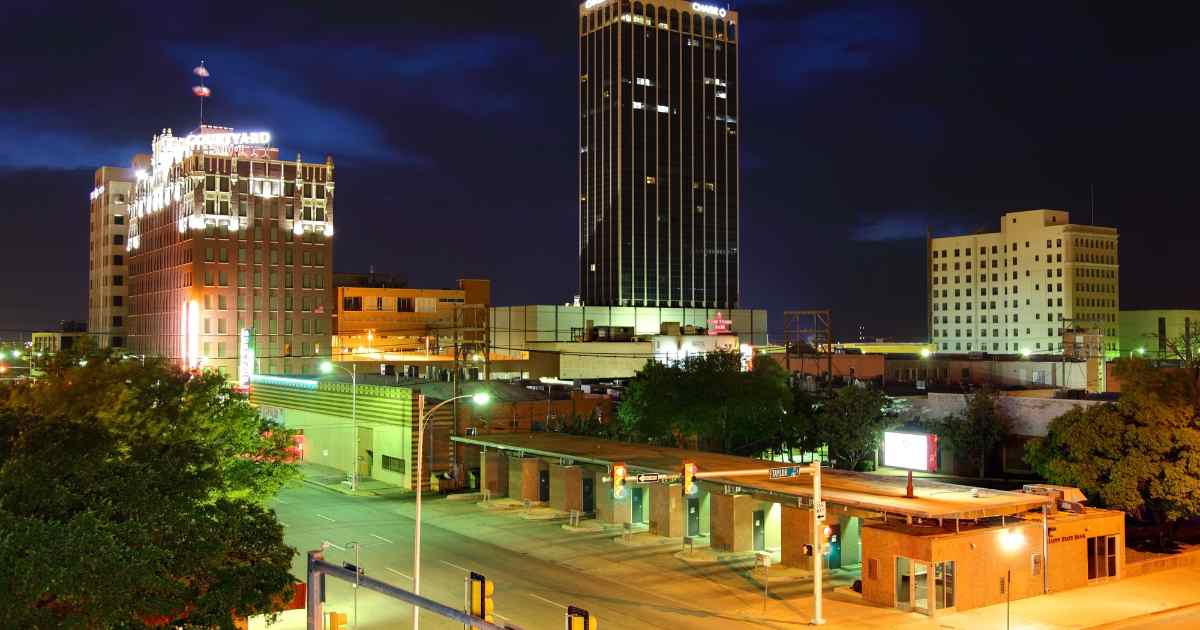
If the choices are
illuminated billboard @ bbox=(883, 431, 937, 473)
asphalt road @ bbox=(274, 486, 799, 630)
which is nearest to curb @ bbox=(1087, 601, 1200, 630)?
asphalt road @ bbox=(274, 486, 799, 630)

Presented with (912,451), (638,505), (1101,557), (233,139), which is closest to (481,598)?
(1101,557)

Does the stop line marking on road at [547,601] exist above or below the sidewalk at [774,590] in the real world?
above

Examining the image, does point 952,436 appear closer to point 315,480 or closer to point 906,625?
point 906,625

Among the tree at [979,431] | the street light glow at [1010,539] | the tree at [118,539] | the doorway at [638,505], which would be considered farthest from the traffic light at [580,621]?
the tree at [979,431]

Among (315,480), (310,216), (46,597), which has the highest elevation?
(310,216)

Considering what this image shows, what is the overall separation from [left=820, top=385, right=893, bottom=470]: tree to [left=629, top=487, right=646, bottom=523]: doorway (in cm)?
2461

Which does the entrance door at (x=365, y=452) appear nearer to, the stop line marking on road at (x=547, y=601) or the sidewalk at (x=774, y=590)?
the sidewalk at (x=774, y=590)

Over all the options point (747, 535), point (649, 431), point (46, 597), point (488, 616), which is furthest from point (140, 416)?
point (649, 431)

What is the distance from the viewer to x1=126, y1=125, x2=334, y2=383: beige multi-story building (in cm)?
13612

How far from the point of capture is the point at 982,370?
12862 cm

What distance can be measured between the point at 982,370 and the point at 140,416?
108782 millimetres

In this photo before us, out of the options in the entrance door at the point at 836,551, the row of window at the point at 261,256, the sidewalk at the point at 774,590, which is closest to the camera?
the sidewalk at the point at 774,590

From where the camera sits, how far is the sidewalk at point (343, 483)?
226 feet

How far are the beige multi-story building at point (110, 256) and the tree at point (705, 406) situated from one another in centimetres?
12999
